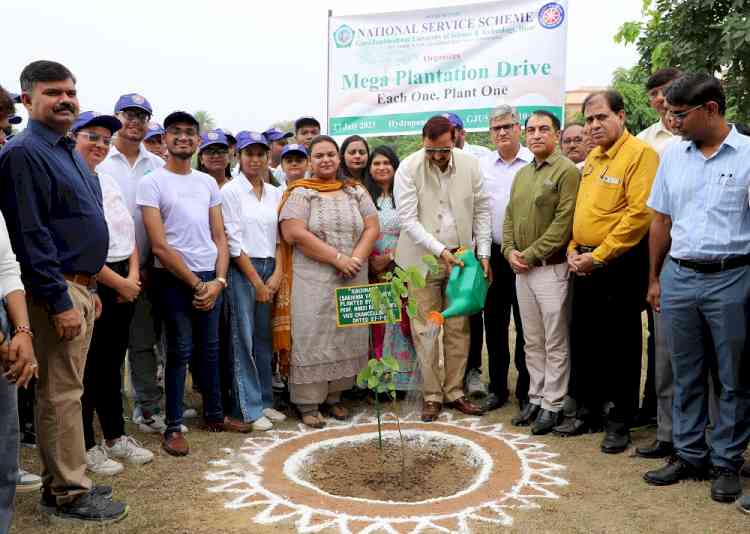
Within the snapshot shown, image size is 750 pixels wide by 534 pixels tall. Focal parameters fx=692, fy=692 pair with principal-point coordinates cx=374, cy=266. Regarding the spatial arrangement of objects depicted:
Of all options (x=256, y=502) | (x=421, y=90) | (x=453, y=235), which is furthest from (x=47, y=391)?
(x=421, y=90)

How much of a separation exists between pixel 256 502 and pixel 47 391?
1.18 meters

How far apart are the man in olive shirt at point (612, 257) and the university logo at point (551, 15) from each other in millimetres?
2934

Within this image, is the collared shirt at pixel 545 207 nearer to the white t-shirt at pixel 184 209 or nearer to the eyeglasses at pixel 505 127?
the eyeglasses at pixel 505 127

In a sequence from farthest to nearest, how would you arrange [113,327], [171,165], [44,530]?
1. [171,165]
2. [113,327]
3. [44,530]

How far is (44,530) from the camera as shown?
10.8ft

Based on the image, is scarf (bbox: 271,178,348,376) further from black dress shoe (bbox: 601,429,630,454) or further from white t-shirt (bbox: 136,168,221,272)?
black dress shoe (bbox: 601,429,630,454)

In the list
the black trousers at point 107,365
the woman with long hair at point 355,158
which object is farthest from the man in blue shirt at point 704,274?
the black trousers at point 107,365

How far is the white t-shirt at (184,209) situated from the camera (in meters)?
4.30

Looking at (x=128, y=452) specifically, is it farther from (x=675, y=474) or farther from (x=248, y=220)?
(x=675, y=474)

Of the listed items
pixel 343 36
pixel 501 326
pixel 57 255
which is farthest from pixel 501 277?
pixel 343 36

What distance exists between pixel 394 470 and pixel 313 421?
92 centimetres

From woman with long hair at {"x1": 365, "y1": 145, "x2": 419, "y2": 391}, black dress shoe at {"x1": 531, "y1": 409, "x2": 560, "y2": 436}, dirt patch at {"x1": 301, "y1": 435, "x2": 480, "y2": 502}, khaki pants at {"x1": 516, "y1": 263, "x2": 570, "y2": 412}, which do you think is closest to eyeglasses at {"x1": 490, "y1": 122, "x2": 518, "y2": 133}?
woman with long hair at {"x1": 365, "y1": 145, "x2": 419, "y2": 391}

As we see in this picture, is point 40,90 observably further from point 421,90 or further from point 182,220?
point 421,90

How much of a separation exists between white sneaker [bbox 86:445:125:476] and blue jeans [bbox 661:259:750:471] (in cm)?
321
